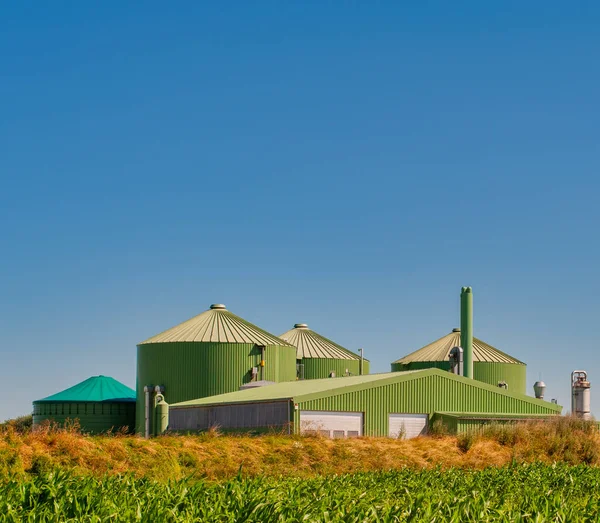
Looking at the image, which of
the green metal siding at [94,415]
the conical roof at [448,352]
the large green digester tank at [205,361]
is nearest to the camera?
the large green digester tank at [205,361]

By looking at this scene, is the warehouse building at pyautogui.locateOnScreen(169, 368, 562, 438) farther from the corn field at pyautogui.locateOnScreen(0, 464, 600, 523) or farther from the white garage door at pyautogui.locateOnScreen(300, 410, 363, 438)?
the corn field at pyautogui.locateOnScreen(0, 464, 600, 523)

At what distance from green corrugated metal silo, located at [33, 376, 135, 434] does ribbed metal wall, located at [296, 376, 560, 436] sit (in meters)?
23.5

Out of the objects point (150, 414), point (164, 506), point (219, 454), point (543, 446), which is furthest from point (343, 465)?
point (150, 414)

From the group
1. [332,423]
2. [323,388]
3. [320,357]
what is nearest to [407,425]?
[332,423]

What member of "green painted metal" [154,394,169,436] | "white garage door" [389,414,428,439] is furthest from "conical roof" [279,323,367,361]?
"white garage door" [389,414,428,439]

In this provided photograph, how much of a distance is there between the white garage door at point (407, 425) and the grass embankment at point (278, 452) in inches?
77.7

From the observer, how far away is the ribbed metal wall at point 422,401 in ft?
137

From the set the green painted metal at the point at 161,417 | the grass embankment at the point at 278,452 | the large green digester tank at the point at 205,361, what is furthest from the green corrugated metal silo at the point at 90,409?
the grass embankment at the point at 278,452

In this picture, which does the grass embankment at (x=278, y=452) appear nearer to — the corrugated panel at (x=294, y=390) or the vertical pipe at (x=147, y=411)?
the corrugated panel at (x=294, y=390)

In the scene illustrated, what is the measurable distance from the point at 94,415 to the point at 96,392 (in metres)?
2.35

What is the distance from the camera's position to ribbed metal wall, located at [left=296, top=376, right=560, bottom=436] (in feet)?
137

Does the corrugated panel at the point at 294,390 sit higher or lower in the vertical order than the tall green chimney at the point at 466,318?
lower

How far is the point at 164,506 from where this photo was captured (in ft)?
35.4

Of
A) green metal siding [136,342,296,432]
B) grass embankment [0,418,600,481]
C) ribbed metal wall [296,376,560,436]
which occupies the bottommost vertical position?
grass embankment [0,418,600,481]
